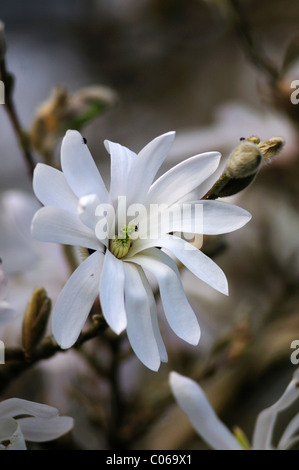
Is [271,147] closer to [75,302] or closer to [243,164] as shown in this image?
[243,164]

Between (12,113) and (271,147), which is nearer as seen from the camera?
(271,147)

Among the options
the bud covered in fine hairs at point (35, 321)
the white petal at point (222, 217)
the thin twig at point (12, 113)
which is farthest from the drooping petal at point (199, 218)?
the thin twig at point (12, 113)

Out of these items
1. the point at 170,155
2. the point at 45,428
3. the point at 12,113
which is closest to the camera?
the point at 45,428

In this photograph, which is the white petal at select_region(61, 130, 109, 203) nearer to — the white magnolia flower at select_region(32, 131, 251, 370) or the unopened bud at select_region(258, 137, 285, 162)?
the white magnolia flower at select_region(32, 131, 251, 370)

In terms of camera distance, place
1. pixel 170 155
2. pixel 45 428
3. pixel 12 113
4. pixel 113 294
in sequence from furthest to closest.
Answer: pixel 170 155, pixel 12 113, pixel 45 428, pixel 113 294

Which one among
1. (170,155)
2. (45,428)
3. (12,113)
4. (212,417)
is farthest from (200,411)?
(170,155)

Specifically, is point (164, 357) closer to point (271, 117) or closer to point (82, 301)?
point (82, 301)

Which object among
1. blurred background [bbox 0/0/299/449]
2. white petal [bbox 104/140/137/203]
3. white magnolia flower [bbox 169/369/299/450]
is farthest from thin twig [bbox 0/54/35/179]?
white magnolia flower [bbox 169/369/299/450]
